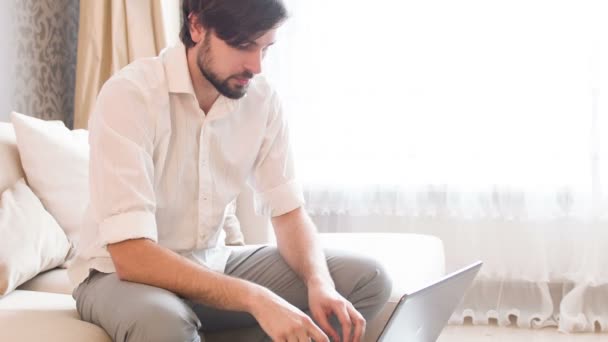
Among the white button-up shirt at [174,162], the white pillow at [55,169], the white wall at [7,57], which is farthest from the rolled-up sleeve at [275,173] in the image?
the white wall at [7,57]

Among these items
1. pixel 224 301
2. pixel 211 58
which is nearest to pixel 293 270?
pixel 224 301

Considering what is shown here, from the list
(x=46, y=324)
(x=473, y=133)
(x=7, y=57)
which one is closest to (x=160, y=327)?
(x=46, y=324)

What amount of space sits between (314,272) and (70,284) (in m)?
0.66

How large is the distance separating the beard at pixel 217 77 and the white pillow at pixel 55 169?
2.09ft

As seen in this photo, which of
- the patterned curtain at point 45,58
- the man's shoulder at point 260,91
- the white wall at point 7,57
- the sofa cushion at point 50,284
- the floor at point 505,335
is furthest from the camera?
the floor at point 505,335

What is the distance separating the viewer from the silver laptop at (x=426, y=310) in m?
1.30

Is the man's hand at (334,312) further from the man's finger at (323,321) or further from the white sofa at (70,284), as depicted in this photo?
the white sofa at (70,284)

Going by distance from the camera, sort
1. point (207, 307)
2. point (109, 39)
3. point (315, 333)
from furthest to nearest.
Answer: point (109, 39)
point (207, 307)
point (315, 333)

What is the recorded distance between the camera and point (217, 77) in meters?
1.66

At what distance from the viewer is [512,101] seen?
303cm

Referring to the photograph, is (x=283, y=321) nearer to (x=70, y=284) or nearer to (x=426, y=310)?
(x=426, y=310)

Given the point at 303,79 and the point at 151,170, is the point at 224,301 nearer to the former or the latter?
the point at 151,170

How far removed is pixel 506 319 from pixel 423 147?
705 millimetres

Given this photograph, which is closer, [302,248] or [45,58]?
[302,248]
